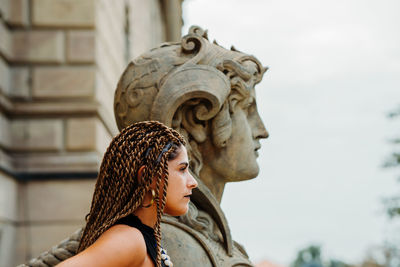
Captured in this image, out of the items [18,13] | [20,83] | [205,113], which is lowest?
[20,83]

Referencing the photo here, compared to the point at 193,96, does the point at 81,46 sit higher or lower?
lower

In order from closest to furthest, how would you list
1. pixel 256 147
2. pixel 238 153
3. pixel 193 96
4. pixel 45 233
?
pixel 193 96 < pixel 238 153 < pixel 256 147 < pixel 45 233

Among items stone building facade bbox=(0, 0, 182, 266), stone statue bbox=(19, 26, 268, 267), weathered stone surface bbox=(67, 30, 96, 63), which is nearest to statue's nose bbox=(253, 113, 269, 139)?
stone statue bbox=(19, 26, 268, 267)

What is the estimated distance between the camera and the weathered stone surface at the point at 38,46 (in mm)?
10602

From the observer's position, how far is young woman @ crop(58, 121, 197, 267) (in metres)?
2.53

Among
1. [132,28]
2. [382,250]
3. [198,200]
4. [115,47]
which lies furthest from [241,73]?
[382,250]

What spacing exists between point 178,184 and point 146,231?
191mm

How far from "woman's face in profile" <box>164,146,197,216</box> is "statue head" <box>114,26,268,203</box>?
2.73 ft

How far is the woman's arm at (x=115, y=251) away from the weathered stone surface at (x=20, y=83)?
8310 millimetres

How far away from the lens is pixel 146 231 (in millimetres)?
2570

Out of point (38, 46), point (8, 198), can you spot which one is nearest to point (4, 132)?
point (8, 198)

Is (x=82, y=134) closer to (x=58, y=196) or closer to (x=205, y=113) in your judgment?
(x=58, y=196)

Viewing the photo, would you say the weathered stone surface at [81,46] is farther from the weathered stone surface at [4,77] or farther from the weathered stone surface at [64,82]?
the weathered stone surface at [4,77]

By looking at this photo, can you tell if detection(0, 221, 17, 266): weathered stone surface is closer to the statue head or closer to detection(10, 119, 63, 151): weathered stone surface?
detection(10, 119, 63, 151): weathered stone surface
